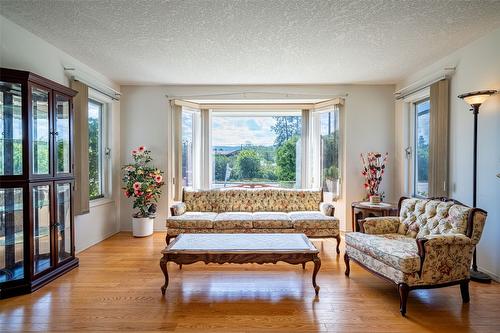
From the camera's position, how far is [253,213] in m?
4.34

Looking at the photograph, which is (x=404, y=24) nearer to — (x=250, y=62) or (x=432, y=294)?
(x=250, y=62)

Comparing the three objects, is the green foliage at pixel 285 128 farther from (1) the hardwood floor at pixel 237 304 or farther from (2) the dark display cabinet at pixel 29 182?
(2) the dark display cabinet at pixel 29 182

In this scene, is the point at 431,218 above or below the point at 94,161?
below

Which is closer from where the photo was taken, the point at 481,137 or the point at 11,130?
the point at 11,130

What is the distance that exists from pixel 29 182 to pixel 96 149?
2.01m

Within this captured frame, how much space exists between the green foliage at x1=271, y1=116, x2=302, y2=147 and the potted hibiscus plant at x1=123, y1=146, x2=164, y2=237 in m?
2.37

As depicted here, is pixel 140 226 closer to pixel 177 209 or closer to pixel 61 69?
pixel 177 209

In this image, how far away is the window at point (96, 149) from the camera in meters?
4.39

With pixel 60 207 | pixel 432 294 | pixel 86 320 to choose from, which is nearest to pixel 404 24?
pixel 432 294

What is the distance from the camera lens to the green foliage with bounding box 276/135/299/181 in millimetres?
5527

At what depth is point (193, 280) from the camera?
2.95 metres

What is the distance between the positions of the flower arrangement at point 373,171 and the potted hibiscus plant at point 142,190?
3446 mm

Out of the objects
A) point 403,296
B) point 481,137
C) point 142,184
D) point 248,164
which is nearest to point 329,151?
point 248,164

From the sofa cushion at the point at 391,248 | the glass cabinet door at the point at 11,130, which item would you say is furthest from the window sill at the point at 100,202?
the sofa cushion at the point at 391,248
